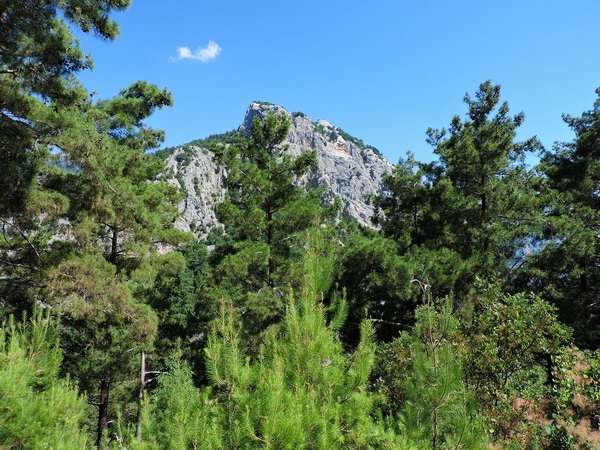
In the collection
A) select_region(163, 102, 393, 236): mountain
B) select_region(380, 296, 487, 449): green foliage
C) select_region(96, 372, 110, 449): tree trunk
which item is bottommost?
select_region(96, 372, 110, 449): tree trunk

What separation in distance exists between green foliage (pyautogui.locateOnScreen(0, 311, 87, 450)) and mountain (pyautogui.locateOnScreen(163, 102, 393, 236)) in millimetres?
83614

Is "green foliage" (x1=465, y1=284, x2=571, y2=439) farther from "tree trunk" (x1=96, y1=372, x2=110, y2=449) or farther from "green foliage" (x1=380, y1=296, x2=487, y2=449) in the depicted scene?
"tree trunk" (x1=96, y1=372, x2=110, y2=449)

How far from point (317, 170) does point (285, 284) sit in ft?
355

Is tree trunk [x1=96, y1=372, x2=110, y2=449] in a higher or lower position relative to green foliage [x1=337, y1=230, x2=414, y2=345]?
lower

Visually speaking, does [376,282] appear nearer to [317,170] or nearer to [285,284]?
[285,284]

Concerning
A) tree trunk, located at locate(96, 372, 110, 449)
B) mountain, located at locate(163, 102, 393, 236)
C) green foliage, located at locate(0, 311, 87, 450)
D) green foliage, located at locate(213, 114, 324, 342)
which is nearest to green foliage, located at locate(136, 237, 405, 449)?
green foliage, located at locate(0, 311, 87, 450)

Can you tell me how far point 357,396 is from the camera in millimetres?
2854

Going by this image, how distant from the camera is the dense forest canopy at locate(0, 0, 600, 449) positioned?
278 cm

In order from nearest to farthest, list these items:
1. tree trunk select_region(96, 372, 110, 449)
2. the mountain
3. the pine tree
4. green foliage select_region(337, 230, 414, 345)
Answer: the pine tree
green foliage select_region(337, 230, 414, 345)
tree trunk select_region(96, 372, 110, 449)
the mountain

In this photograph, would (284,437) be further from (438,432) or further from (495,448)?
(495,448)

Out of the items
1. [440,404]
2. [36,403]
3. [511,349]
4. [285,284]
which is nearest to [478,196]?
[285,284]

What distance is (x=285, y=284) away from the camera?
10961mm

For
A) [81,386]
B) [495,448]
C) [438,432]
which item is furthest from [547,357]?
[81,386]

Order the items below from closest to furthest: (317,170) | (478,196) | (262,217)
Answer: (262,217), (478,196), (317,170)
